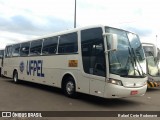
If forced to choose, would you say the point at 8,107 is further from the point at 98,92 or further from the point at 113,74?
the point at 113,74

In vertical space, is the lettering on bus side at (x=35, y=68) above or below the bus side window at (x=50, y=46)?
below

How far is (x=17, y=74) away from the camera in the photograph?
17.5m

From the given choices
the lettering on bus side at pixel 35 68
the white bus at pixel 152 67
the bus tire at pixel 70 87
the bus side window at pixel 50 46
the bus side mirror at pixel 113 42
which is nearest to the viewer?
the bus side mirror at pixel 113 42

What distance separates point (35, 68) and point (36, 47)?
1.26 meters

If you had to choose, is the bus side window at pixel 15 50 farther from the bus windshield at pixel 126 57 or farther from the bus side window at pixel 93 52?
the bus windshield at pixel 126 57

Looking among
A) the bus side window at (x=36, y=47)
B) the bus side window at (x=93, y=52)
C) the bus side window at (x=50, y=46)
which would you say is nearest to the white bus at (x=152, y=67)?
the bus side window at (x=93, y=52)

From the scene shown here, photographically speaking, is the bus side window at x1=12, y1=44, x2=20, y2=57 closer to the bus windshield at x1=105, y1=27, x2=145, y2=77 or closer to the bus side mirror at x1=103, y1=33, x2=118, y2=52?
the bus windshield at x1=105, y1=27, x2=145, y2=77

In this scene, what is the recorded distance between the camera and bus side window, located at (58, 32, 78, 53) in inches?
447

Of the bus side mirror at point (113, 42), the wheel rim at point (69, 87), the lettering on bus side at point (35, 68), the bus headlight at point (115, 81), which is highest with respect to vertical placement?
the bus side mirror at point (113, 42)

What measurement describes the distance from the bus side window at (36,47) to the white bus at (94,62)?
430 mm

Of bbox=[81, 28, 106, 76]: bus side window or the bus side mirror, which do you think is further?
bbox=[81, 28, 106, 76]: bus side window

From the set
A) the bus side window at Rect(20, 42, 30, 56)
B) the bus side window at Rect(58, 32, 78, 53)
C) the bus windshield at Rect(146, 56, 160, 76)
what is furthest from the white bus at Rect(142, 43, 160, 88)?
the bus side window at Rect(20, 42, 30, 56)

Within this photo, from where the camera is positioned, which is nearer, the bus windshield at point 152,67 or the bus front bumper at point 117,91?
the bus front bumper at point 117,91

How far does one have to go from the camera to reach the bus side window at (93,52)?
9.64 m
